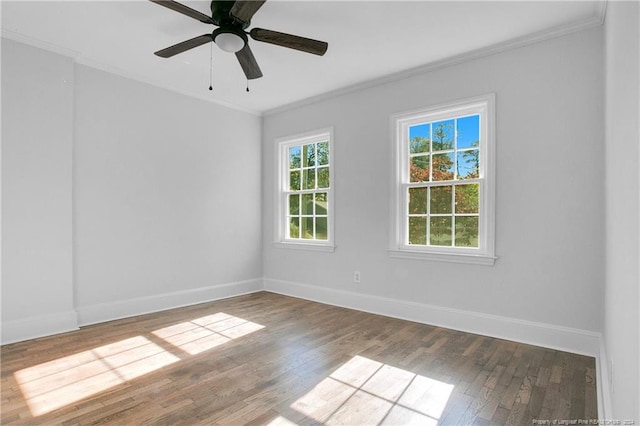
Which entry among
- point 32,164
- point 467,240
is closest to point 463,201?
point 467,240

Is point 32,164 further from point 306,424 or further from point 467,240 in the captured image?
point 467,240

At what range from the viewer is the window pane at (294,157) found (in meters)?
5.22

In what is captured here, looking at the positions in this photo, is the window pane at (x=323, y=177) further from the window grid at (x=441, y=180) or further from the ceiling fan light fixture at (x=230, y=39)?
the ceiling fan light fixture at (x=230, y=39)

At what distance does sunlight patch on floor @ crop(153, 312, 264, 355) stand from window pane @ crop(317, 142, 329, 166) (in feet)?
7.49

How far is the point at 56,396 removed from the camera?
2236mm

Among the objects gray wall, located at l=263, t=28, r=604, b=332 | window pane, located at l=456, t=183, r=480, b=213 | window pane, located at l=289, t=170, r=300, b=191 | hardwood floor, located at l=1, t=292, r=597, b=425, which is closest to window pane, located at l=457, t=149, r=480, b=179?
window pane, located at l=456, t=183, r=480, b=213

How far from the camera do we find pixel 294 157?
208 inches

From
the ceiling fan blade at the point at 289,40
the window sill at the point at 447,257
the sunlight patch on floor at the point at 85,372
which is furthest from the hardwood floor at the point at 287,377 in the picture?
the ceiling fan blade at the point at 289,40

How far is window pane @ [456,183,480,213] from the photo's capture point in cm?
355

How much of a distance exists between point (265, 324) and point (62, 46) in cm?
333

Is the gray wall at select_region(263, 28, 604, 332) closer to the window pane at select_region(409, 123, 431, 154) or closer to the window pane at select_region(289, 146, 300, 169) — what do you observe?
the window pane at select_region(409, 123, 431, 154)

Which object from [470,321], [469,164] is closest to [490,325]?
[470,321]

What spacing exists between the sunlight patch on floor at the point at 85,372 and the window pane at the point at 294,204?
2.65m

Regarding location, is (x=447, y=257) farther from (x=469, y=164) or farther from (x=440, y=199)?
(x=469, y=164)
